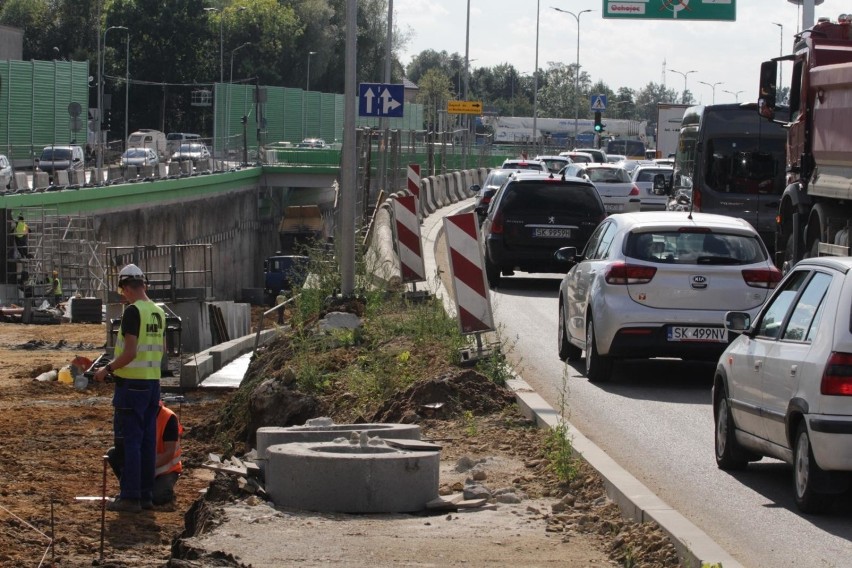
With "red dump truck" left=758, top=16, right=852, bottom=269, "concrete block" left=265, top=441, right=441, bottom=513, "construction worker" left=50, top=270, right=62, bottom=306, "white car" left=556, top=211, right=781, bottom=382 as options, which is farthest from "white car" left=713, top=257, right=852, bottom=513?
"construction worker" left=50, top=270, right=62, bottom=306

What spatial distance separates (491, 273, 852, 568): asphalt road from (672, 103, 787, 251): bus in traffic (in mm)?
9544

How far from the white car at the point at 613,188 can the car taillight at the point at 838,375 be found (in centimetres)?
3174

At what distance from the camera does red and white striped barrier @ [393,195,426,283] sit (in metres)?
18.6

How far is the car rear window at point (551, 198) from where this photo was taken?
23.2 m

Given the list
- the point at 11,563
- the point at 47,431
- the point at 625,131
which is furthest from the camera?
the point at 625,131

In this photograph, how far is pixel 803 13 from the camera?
104 ft

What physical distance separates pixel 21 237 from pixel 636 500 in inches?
1282

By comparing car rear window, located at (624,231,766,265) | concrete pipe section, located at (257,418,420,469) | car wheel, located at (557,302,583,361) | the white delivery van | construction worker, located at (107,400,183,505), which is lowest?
construction worker, located at (107,400,183,505)

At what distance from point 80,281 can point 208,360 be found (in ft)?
78.4

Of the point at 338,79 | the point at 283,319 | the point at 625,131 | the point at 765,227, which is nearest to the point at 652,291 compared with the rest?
the point at 283,319

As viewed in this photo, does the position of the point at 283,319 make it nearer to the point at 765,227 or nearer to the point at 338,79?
the point at 765,227

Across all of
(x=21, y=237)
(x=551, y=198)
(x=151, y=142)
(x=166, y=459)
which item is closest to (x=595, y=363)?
(x=166, y=459)

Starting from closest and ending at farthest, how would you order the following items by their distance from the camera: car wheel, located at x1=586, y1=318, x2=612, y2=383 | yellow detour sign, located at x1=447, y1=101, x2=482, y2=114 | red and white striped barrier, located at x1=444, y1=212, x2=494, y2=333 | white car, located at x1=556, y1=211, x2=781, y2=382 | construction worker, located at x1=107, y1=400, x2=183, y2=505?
construction worker, located at x1=107, y1=400, x2=183, y2=505 < red and white striped barrier, located at x1=444, y1=212, x2=494, y2=333 < white car, located at x1=556, y1=211, x2=781, y2=382 < car wheel, located at x1=586, y1=318, x2=612, y2=383 < yellow detour sign, located at x1=447, y1=101, x2=482, y2=114

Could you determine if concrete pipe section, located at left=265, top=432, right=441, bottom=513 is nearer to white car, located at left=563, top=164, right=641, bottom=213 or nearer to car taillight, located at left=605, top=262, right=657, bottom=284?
car taillight, located at left=605, top=262, right=657, bottom=284
